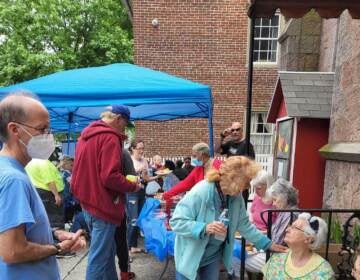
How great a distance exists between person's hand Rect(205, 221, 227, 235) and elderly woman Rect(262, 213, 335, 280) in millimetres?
555

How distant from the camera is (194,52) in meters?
12.9

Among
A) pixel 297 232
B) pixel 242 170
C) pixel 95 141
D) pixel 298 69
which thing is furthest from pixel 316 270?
pixel 298 69

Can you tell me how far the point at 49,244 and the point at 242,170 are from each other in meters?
1.40

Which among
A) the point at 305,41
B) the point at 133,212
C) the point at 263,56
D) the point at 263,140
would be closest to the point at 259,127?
the point at 263,140

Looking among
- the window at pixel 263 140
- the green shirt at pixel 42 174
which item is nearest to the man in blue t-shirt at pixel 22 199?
the green shirt at pixel 42 174

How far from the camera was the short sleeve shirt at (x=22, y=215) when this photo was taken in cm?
150

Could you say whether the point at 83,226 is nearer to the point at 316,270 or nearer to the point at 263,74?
the point at 316,270

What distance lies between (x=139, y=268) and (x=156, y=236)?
0.94 m

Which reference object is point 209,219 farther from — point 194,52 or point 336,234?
point 194,52

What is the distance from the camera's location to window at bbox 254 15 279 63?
43.2ft

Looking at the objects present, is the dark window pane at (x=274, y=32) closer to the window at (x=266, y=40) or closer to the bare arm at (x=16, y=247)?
the window at (x=266, y=40)

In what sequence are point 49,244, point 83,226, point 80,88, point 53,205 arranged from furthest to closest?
point 83,226
point 53,205
point 80,88
point 49,244

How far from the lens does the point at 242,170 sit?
103 inches

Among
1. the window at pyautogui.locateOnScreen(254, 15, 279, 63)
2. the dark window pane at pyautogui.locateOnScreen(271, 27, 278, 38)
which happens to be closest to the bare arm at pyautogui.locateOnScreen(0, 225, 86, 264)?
the window at pyautogui.locateOnScreen(254, 15, 279, 63)
